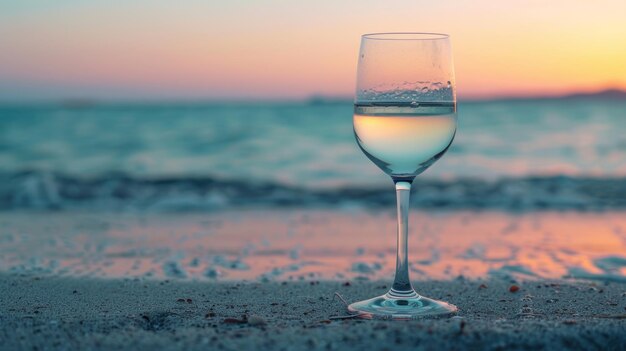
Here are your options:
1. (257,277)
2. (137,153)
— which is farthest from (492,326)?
(137,153)

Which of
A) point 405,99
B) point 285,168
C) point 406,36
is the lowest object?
point 285,168

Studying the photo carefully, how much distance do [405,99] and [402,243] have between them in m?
0.62

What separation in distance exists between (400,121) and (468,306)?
1.29 meters

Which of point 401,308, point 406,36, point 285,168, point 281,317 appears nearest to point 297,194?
point 285,168

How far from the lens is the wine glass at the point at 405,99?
108 inches

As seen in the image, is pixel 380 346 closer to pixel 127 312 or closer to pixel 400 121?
pixel 400 121

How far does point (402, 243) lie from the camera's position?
298 centimetres

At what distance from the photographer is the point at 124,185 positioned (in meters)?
11.3

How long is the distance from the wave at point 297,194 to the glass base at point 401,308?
543 cm

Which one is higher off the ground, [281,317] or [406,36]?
[406,36]

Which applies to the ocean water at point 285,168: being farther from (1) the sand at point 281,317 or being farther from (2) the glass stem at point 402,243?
→ (2) the glass stem at point 402,243

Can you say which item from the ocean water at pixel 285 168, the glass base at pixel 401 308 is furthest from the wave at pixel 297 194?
the glass base at pixel 401 308

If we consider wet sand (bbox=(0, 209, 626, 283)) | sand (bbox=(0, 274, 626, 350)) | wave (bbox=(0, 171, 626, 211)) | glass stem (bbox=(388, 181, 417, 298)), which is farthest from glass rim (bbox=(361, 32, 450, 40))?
wave (bbox=(0, 171, 626, 211))

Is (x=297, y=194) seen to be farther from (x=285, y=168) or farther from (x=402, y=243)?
(x=402, y=243)
